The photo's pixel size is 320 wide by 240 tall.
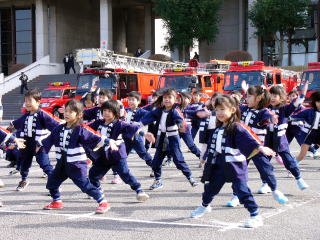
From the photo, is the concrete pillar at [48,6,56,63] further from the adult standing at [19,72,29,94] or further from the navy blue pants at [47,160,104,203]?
the navy blue pants at [47,160,104,203]

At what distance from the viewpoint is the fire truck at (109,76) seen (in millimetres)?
22141

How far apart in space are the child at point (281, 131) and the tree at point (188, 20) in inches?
1164

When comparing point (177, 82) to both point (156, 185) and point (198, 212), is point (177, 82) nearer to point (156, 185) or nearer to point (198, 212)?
point (156, 185)

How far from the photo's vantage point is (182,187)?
27.0 ft

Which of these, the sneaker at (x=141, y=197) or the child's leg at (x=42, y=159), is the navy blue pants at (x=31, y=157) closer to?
the child's leg at (x=42, y=159)

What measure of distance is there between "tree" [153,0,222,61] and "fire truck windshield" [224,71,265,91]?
61.9 feet

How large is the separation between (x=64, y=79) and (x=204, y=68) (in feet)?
55.9

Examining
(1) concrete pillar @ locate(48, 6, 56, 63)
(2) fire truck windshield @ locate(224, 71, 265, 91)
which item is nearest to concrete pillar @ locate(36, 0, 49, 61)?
(1) concrete pillar @ locate(48, 6, 56, 63)

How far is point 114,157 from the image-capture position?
689 cm

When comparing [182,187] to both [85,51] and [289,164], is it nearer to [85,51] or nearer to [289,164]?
[289,164]

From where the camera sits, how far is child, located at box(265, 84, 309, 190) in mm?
7457

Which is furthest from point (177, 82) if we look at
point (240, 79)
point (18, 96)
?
point (18, 96)

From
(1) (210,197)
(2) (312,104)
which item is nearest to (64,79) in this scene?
(2) (312,104)

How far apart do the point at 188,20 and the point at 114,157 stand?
31267 millimetres
